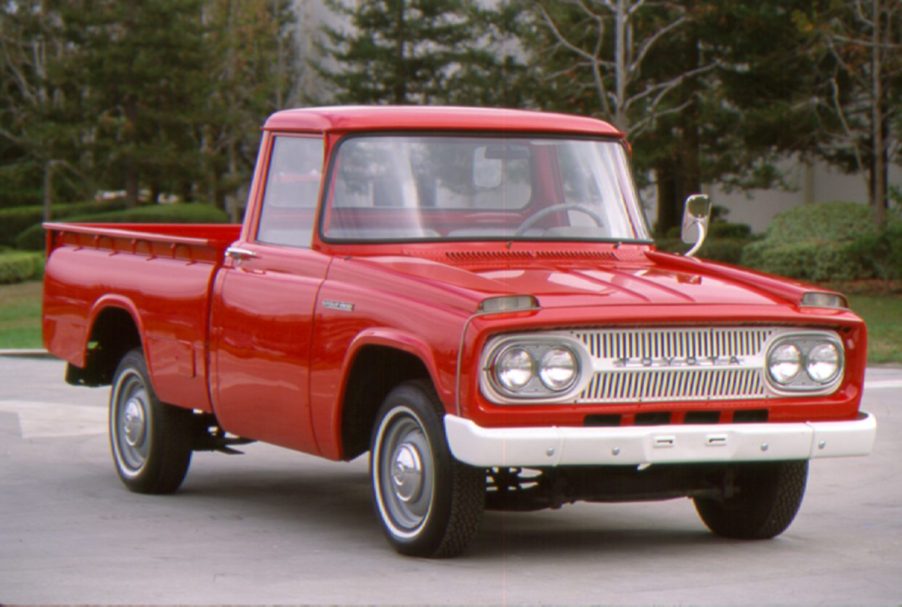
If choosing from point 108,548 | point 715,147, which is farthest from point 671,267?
point 715,147

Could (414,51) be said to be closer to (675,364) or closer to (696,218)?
(696,218)

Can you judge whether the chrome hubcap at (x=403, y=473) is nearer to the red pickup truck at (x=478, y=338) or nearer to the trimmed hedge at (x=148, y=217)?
the red pickup truck at (x=478, y=338)

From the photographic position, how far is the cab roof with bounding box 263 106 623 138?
8938 mm

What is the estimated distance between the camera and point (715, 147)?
34.9m

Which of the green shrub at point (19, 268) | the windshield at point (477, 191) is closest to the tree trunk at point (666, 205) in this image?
the green shrub at point (19, 268)

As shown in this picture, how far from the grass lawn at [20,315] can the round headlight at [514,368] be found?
51.9 feet

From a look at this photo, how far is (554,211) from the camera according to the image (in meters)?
9.12

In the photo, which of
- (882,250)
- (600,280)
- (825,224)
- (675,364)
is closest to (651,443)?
(675,364)

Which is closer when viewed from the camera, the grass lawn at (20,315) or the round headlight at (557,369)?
the round headlight at (557,369)

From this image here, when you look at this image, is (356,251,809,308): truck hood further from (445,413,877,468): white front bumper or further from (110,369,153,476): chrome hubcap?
(110,369,153,476): chrome hubcap

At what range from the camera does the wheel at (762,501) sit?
8414 mm

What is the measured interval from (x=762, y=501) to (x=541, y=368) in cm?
160

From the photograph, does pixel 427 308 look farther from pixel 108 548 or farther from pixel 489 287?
pixel 108 548

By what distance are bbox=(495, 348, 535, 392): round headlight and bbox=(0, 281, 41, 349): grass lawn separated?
51.9 ft
